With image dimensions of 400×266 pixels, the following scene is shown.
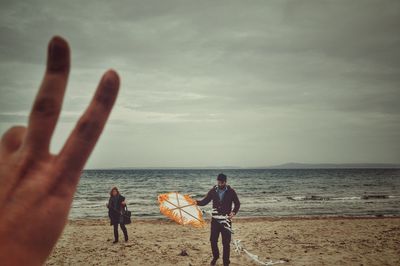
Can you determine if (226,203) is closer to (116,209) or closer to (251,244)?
(251,244)

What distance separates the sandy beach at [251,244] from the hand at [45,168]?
10.6m

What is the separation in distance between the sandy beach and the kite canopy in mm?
2634

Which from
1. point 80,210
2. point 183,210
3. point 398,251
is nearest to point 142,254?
point 183,210

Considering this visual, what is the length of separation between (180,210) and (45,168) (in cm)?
823

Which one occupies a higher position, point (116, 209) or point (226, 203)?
point (226, 203)

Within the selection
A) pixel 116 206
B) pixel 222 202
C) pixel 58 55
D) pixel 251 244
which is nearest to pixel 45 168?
pixel 58 55

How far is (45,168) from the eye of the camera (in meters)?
0.97

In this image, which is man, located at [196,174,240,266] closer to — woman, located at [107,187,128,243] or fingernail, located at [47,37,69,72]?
woman, located at [107,187,128,243]

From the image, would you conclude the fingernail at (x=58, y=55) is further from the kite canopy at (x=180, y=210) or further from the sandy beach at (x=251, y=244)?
the sandy beach at (x=251, y=244)

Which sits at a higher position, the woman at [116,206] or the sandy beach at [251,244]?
the woman at [116,206]

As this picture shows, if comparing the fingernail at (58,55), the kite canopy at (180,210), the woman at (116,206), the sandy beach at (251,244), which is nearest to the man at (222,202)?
the kite canopy at (180,210)

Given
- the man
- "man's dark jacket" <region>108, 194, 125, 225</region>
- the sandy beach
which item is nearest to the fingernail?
the man

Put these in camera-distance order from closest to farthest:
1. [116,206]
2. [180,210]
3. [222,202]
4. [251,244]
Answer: [222,202] → [180,210] → [116,206] → [251,244]

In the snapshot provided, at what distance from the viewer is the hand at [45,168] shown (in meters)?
0.91
